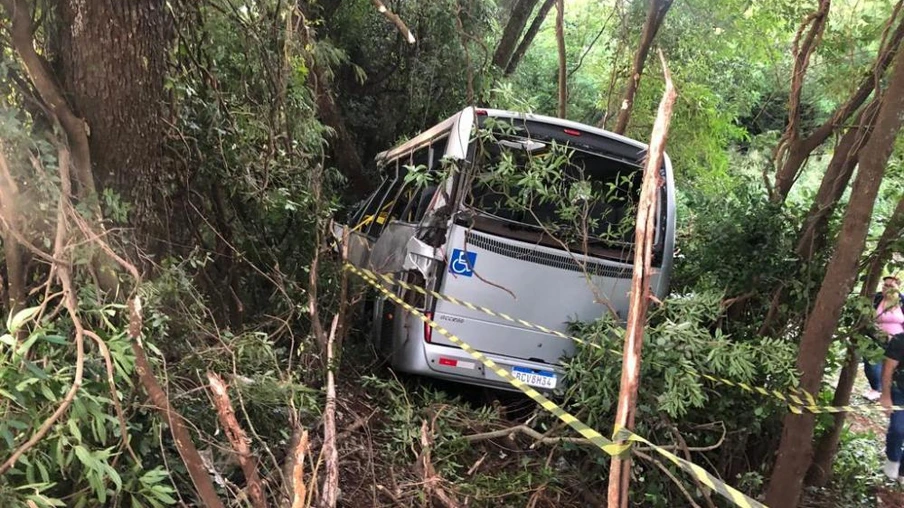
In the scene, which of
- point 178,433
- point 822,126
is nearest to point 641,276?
point 178,433

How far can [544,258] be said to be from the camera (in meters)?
4.66

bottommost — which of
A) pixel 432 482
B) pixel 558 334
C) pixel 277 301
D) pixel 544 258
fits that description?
pixel 432 482

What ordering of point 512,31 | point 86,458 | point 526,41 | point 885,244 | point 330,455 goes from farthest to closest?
point 526,41 < point 512,31 < point 885,244 < point 330,455 < point 86,458

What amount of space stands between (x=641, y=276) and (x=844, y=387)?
3947 mm

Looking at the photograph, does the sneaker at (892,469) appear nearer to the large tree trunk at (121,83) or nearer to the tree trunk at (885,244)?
the tree trunk at (885,244)

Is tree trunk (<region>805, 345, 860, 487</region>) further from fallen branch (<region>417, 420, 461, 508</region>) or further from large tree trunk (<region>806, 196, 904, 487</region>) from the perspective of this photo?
fallen branch (<region>417, 420, 461, 508</region>)

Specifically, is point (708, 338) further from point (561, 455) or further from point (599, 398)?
point (561, 455)

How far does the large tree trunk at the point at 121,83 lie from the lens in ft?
10.8

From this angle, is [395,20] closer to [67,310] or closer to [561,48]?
[67,310]

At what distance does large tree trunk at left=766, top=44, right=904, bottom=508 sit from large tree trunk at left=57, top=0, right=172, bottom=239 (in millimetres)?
3797

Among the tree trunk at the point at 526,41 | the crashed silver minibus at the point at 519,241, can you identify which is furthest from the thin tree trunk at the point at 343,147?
the crashed silver minibus at the point at 519,241

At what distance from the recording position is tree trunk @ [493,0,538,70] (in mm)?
9562

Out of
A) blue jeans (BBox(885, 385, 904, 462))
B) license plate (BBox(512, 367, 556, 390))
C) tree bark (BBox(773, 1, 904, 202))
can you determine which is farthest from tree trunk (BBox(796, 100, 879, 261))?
license plate (BBox(512, 367, 556, 390))

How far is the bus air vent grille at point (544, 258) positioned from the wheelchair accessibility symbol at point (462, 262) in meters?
0.08
